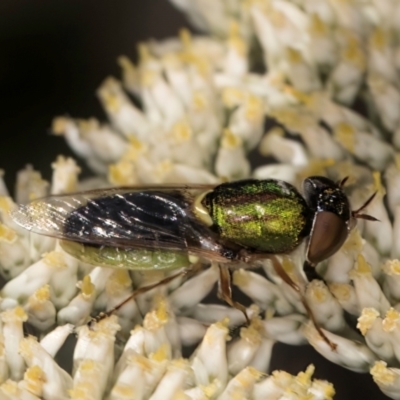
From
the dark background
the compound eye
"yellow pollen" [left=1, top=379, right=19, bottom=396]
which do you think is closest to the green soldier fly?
the compound eye

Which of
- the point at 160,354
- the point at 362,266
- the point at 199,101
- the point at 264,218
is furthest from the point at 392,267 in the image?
the point at 199,101

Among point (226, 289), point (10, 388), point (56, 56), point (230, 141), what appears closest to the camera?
point (10, 388)

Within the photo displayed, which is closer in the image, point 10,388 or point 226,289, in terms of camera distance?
point 10,388

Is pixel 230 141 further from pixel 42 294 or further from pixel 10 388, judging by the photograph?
pixel 10 388

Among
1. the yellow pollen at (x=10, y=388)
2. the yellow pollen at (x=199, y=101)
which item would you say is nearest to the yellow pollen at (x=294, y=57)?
the yellow pollen at (x=199, y=101)

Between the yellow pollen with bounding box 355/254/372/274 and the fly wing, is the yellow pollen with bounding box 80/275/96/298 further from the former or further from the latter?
the yellow pollen with bounding box 355/254/372/274

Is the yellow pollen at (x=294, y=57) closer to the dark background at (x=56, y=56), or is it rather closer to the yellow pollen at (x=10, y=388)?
the dark background at (x=56, y=56)
